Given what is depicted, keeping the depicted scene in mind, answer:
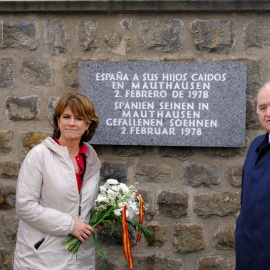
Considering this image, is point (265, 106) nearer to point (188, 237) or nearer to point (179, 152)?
point (179, 152)

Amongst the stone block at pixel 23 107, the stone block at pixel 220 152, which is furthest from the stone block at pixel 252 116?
the stone block at pixel 23 107

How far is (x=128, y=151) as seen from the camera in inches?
150

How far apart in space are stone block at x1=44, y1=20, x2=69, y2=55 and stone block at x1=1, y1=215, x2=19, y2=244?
1.34 meters

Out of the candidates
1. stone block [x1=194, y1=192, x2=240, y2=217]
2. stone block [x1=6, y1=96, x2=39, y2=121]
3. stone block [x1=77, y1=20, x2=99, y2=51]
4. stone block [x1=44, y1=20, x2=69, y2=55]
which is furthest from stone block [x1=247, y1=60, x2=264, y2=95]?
stone block [x1=6, y1=96, x2=39, y2=121]

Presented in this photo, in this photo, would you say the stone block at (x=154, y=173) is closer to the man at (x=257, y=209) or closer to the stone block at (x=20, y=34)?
the man at (x=257, y=209)

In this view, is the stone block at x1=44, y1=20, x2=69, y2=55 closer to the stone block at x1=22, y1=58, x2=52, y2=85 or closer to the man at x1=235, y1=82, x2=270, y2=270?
the stone block at x1=22, y1=58, x2=52, y2=85

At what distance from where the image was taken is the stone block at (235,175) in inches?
146

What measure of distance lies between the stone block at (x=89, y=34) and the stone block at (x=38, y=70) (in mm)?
320

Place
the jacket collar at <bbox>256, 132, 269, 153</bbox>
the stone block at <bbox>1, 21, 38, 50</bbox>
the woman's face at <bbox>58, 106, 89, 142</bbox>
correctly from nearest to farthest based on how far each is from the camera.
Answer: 1. the jacket collar at <bbox>256, 132, 269, 153</bbox>
2. the woman's face at <bbox>58, 106, 89, 142</bbox>
3. the stone block at <bbox>1, 21, 38, 50</bbox>

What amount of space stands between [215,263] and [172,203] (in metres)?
0.56

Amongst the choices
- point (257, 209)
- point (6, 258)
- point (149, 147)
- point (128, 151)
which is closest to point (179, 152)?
point (149, 147)

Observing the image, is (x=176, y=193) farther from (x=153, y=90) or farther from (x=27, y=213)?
(x=27, y=213)

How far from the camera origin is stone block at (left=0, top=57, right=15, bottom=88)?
12.7 feet

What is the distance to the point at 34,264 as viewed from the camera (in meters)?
2.78
